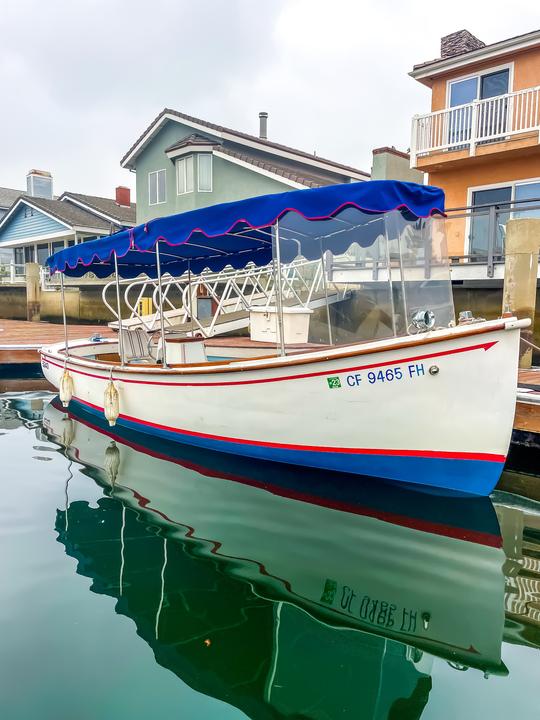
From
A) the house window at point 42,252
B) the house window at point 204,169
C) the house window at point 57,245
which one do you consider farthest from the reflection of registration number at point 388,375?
the house window at point 42,252

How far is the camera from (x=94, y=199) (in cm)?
3212

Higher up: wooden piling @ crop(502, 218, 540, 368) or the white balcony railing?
the white balcony railing

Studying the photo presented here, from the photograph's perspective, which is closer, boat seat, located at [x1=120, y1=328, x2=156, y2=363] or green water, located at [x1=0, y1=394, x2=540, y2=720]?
green water, located at [x1=0, y1=394, x2=540, y2=720]

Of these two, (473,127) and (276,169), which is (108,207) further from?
(473,127)

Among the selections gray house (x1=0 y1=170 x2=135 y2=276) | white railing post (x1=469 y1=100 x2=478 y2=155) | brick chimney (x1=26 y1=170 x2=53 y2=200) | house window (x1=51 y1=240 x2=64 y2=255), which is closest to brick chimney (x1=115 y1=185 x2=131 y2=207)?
gray house (x1=0 y1=170 x2=135 y2=276)

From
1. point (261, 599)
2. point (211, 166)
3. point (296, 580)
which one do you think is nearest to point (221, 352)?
point (296, 580)

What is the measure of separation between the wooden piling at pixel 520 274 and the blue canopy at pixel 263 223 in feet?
10.9

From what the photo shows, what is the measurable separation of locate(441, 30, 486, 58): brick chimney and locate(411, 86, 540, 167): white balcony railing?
2537 millimetres

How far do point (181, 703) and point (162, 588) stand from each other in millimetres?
1145

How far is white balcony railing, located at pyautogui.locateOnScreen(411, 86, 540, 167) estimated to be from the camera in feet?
42.2

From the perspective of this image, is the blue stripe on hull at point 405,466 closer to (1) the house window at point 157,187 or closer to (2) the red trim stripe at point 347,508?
(2) the red trim stripe at point 347,508

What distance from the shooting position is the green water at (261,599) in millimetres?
2822

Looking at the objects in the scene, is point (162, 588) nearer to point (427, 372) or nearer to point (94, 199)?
point (427, 372)

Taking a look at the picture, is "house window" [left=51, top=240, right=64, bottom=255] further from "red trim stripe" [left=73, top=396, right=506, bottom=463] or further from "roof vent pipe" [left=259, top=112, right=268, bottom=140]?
"red trim stripe" [left=73, top=396, right=506, bottom=463]
